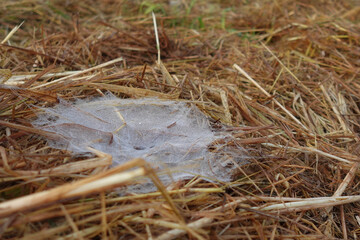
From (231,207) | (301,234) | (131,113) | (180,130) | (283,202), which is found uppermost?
(131,113)

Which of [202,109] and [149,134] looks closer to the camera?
[149,134]

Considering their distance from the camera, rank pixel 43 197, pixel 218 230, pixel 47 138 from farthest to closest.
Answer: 1. pixel 47 138
2. pixel 218 230
3. pixel 43 197

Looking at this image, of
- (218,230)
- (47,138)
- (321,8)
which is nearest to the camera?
(218,230)

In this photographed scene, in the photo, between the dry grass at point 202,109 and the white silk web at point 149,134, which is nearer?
the dry grass at point 202,109

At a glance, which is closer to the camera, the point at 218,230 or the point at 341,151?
the point at 218,230

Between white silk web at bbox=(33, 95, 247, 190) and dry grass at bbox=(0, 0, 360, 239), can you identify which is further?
white silk web at bbox=(33, 95, 247, 190)

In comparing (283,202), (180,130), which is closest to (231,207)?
(283,202)

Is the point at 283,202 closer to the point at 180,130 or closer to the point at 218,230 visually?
the point at 218,230

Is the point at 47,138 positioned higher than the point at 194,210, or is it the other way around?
the point at 47,138
